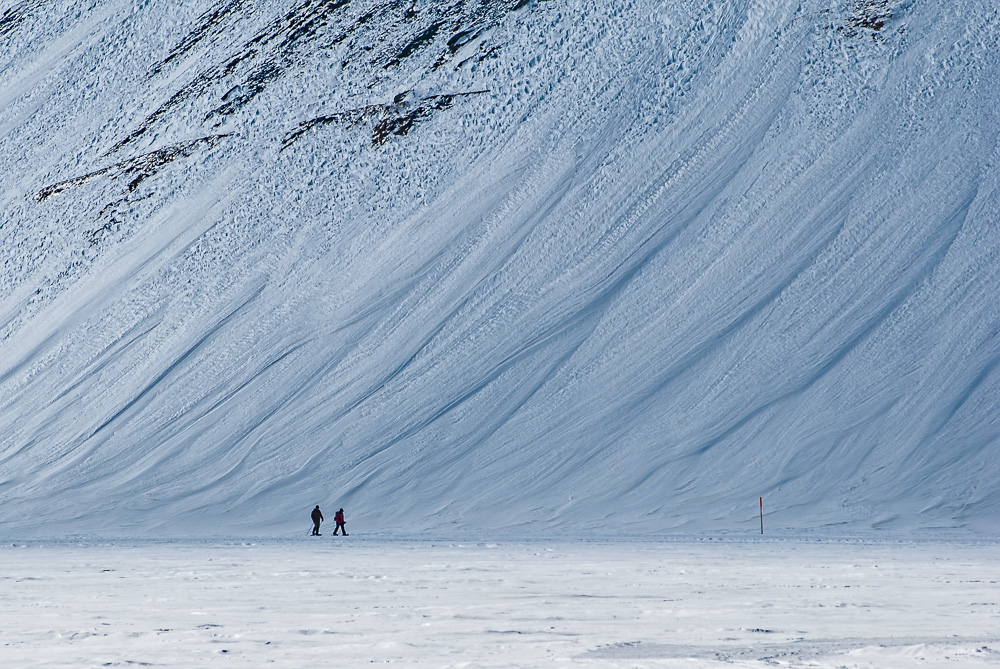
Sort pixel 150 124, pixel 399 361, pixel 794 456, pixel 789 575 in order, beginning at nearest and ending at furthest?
pixel 789 575 < pixel 794 456 < pixel 399 361 < pixel 150 124

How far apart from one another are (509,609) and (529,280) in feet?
67.4

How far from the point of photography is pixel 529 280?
30594mm

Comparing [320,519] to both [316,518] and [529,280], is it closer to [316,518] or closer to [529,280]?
[316,518]

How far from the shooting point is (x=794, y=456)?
81.1 feet

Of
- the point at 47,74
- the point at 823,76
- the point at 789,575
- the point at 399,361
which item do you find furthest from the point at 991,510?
the point at 47,74

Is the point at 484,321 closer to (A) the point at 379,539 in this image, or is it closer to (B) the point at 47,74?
(A) the point at 379,539

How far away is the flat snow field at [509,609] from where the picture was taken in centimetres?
819

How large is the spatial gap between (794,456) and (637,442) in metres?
3.44

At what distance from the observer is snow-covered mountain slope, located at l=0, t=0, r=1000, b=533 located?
993 inches

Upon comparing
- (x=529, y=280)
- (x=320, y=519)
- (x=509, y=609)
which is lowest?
(x=509, y=609)

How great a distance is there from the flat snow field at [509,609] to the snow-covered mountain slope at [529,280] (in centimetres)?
803

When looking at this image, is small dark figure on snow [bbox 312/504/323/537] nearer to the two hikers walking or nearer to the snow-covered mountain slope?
the two hikers walking

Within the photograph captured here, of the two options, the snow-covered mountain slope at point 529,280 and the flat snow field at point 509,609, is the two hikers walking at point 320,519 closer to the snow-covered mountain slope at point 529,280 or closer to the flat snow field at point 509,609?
the snow-covered mountain slope at point 529,280

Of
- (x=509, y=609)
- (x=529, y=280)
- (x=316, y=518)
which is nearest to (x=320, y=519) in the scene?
(x=316, y=518)
